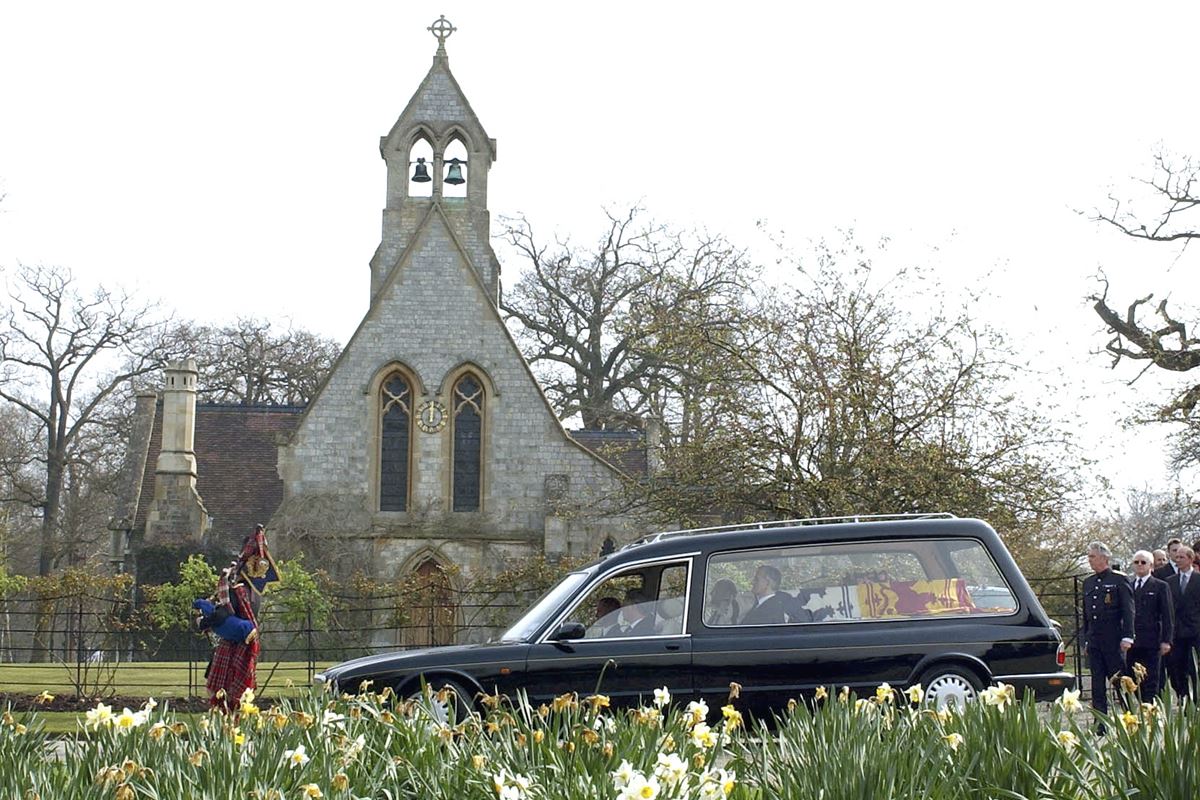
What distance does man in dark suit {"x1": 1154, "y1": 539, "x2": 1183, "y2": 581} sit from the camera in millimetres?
14195

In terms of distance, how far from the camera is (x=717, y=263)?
151 feet

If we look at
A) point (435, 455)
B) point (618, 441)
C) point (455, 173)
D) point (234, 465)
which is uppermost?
point (455, 173)

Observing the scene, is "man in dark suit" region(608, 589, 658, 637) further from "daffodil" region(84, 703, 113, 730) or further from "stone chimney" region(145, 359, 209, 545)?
"stone chimney" region(145, 359, 209, 545)

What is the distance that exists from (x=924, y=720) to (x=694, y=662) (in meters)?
4.53

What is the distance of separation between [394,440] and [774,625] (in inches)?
912

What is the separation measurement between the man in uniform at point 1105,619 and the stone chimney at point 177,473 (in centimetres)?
2480

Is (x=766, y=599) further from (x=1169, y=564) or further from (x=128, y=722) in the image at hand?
(x=1169, y=564)

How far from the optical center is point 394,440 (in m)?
33.9

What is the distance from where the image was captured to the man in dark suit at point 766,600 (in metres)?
11.6

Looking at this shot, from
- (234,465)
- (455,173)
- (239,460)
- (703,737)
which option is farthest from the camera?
(239,460)

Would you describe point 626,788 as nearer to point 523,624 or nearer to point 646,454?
point 523,624

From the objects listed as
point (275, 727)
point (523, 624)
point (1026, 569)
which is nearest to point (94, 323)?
point (1026, 569)

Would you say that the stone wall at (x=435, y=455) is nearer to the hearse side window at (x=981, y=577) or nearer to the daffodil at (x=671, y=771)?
the hearse side window at (x=981, y=577)

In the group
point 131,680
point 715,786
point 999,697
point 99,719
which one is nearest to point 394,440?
point 131,680
